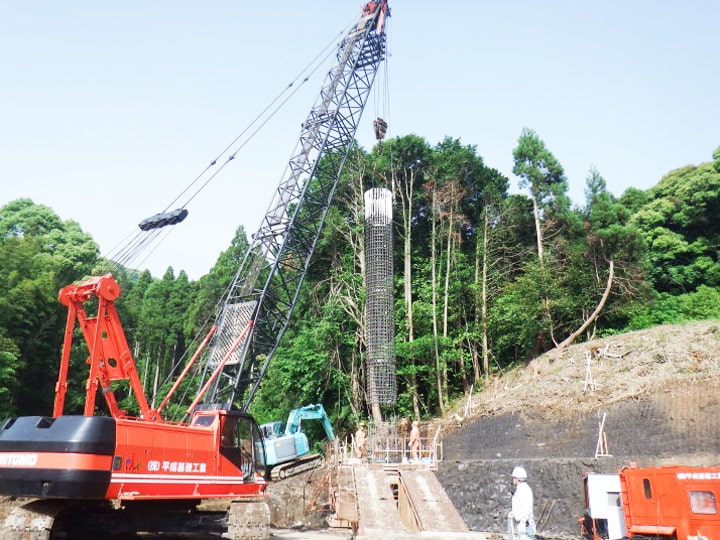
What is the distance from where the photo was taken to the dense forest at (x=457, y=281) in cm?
2405

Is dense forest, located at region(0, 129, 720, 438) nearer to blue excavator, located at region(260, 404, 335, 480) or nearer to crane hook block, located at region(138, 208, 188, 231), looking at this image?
blue excavator, located at region(260, 404, 335, 480)

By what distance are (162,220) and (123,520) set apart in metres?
9.21

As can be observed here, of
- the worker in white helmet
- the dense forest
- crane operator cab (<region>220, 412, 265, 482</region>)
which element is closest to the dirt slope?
the dense forest

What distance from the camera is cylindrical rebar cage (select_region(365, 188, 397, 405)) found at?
22.1 meters

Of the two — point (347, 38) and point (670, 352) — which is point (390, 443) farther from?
point (347, 38)

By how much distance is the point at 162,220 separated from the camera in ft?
54.1

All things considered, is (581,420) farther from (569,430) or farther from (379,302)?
(379,302)

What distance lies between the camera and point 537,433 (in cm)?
1906

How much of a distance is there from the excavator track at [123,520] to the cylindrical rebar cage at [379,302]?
11702 mm

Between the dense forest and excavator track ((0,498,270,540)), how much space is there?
47.3ft

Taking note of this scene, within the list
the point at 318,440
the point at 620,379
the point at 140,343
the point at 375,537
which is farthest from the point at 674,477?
the point at 140,343

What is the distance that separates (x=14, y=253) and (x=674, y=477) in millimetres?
27732

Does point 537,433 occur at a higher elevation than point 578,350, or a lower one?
lower

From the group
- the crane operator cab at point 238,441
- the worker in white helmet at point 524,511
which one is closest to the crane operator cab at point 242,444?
the crane operator cab at point 238,441
